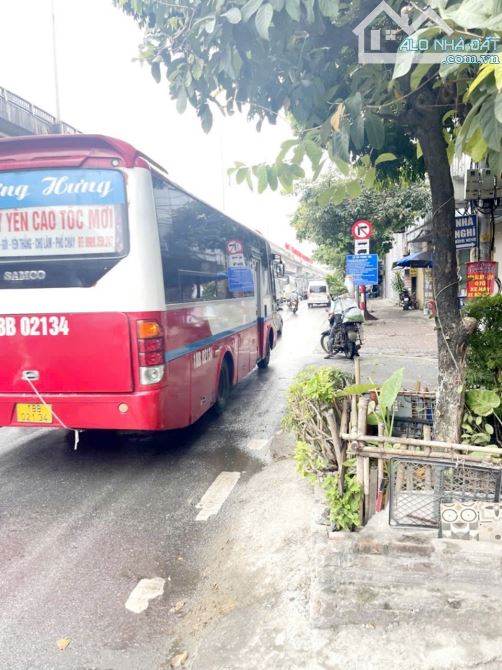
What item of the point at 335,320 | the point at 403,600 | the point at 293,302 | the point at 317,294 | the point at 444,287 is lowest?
the point at 403,600

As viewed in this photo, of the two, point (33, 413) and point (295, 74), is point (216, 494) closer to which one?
point (33, 413)

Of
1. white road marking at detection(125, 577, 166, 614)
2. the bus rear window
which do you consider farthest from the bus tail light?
white road marking at detection(125, 577, 166, 614)

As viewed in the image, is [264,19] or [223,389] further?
[223,389]

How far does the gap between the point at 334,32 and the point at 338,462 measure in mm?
2710

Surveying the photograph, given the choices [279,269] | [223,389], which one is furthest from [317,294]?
[223,389]

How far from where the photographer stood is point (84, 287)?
14.8ft

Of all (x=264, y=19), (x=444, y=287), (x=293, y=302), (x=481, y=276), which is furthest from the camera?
(x=293, y=302)

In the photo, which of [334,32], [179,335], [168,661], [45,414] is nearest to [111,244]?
[179,335]

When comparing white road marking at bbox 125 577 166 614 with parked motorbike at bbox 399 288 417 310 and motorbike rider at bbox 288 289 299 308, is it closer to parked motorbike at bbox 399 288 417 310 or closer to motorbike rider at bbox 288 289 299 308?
parked motorbike at bbox 399 288 417 310

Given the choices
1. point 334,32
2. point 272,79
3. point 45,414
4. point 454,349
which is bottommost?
point 45,414

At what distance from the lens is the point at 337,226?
2020cm

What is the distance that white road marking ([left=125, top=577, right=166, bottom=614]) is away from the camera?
117 inches

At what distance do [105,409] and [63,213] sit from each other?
178 centimetres

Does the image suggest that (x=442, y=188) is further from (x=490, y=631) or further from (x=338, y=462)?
(x=490, y=631)
